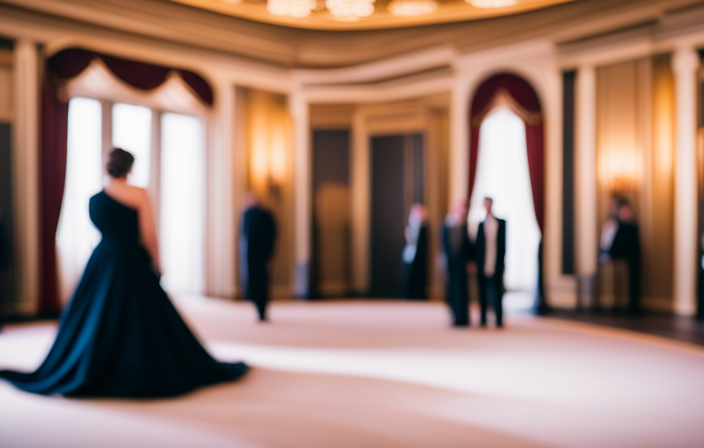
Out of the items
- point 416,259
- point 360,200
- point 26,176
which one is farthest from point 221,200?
point 416,259

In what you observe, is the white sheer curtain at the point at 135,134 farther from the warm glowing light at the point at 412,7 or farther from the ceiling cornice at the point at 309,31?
the warm glowing light at the point at 412,7

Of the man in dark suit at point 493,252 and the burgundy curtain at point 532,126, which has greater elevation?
the burgundy curtain at point 532,126

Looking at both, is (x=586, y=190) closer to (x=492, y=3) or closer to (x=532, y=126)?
(x=532, y=126)

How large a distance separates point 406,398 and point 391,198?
664 centimetres

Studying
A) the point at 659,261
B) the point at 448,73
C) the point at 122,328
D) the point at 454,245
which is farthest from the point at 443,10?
the point at 122,328

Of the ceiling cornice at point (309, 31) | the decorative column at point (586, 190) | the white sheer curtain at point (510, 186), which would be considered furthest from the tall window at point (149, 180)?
the decorative column at point (586, 190)

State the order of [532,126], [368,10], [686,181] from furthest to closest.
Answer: [368,10] < [532,126] < [686,181]

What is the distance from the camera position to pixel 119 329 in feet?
11.7

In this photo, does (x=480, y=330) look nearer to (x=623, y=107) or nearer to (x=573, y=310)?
(x=573, y=310)

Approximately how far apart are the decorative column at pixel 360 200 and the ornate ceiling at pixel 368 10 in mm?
1790

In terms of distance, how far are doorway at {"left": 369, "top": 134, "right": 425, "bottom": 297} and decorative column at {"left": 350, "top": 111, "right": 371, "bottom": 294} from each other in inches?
3.8

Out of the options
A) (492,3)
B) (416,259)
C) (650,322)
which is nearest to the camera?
(650,322)

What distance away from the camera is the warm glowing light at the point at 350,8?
819cm

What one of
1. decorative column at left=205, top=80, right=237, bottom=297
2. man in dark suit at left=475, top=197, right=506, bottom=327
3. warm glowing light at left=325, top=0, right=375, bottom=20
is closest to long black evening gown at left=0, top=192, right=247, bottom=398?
man in dark suit at left=475, top=197, right=506, bottom=327
